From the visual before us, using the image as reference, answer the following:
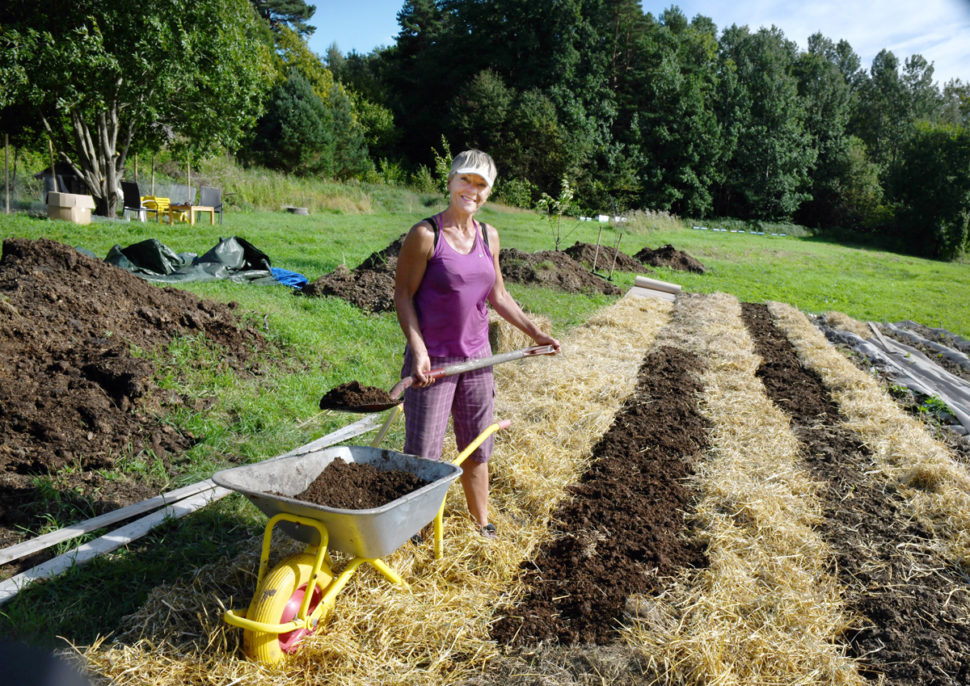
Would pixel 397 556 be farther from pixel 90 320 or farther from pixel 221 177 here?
pixel 221 177

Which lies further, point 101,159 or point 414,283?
point 101,159

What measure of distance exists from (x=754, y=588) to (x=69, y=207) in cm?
1512

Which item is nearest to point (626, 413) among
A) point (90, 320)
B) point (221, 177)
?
point (90, 320)

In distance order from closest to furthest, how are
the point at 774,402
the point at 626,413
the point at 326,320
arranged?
the point at 626,413 < the point at 774,402 < the point at 326,320

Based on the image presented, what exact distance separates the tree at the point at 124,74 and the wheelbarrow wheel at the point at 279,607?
52.5 ft

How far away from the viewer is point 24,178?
18.2 metres

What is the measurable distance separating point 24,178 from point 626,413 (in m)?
20.1

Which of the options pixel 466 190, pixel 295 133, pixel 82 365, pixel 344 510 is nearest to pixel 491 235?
pixel 466 190

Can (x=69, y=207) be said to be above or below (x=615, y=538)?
above

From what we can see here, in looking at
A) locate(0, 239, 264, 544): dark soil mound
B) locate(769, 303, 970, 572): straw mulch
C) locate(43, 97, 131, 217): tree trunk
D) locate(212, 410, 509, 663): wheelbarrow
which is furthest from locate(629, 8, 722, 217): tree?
locate(212, 410, 509, 663): wheelbarrow

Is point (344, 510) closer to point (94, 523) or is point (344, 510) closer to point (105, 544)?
point (105, 544)

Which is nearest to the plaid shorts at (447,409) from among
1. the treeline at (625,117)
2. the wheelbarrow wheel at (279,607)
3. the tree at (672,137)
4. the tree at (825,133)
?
the wheelbarrow wheel at (279,607)

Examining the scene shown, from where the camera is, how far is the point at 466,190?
9.25ft

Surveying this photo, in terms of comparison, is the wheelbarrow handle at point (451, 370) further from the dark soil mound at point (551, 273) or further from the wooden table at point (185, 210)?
the wooden table at point (185, 210)
